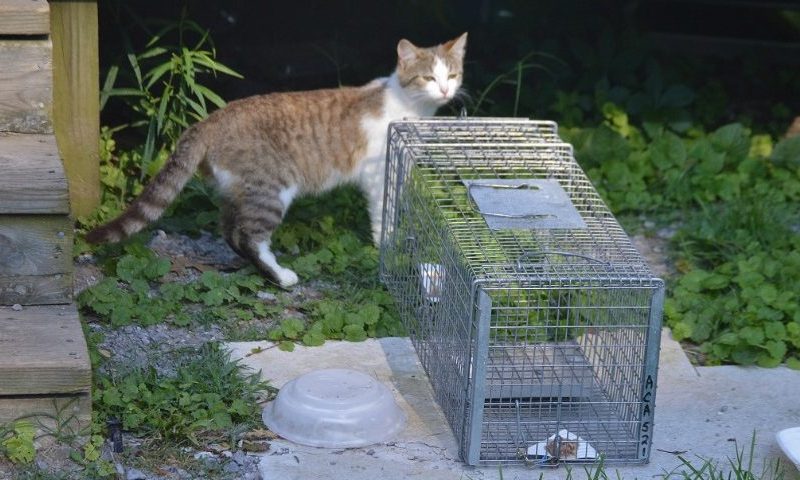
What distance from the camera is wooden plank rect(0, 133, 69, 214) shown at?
10.5ft

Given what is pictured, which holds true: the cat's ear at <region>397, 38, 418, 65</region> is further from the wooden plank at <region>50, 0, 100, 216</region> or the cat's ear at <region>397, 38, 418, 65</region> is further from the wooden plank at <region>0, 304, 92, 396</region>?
the wooden plank at <region>0, 304, 92, 396</region>

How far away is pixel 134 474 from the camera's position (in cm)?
307

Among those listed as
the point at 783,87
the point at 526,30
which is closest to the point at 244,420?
the point at 526,30

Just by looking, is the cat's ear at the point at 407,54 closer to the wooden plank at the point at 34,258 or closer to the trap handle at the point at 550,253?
the trap handle at the point at 550,253

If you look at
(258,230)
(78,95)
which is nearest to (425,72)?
(258,230)

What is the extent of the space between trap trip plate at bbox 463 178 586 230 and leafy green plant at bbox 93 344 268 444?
2.90 ft

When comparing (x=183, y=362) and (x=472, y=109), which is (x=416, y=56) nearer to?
(x=472, y=109)

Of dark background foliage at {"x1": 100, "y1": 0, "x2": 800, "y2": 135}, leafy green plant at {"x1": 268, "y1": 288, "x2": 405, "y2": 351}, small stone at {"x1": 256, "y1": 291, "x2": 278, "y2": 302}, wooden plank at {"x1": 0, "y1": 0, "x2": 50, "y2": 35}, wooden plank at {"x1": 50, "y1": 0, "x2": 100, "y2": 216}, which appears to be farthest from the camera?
dark background foliage at {"x1": 100, "y1": 0, "x2": 800, "y2": 135}

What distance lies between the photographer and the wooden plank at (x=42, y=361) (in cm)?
302

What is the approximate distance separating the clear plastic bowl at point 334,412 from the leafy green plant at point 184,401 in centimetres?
12

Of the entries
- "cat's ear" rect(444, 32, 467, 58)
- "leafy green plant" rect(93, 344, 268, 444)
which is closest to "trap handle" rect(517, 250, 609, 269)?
"leafy green plant" rect(93, 344, 268, 444)

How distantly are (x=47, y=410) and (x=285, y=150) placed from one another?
170 cm

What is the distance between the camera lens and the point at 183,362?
3686 millimetres

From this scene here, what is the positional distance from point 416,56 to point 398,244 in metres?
0.96
